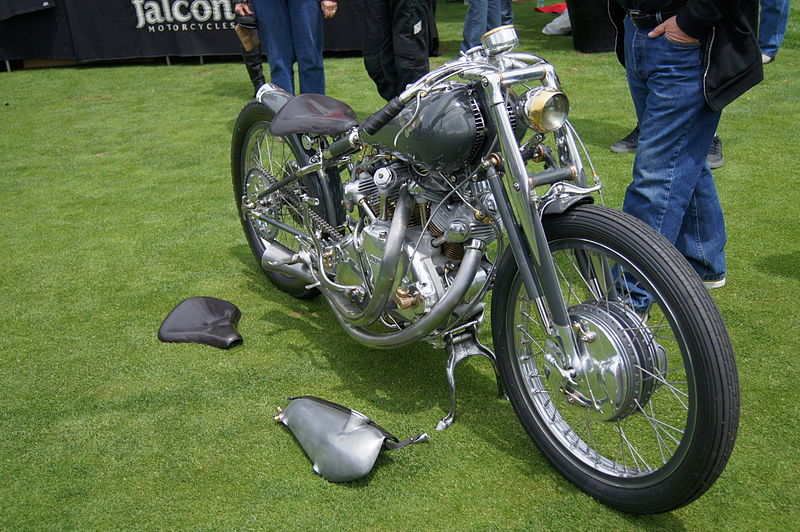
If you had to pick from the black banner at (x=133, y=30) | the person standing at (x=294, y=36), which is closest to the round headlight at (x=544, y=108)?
the person standing at (x=294, y=36)

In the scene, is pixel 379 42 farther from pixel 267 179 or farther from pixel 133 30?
pixel 133 30

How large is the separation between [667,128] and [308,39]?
338 centimetres

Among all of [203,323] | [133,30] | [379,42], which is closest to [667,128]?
Answer: [203,323]

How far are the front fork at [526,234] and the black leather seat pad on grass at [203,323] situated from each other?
5.24 ft

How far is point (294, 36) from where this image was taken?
5.62 metres

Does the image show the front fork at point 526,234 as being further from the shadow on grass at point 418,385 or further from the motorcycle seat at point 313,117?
the motorcycle seat at point 313,117

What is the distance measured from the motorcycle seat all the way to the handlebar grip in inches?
14.3

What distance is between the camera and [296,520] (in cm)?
230

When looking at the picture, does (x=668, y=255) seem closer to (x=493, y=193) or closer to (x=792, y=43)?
(x=493, y=193)

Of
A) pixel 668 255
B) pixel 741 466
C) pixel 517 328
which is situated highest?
pixel 668 255

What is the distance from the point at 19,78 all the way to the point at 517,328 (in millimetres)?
9354

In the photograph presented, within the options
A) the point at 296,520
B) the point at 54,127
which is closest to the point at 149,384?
the point at 296,520

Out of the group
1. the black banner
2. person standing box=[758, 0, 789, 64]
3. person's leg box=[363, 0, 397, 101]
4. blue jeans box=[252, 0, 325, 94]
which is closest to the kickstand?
person's leg box=[363, 0, 397, 101]

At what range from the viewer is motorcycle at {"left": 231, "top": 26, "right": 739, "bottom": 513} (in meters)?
1.99
